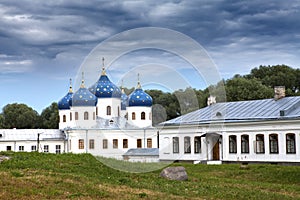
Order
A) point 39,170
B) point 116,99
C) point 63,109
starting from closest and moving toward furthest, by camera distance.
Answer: point 39,170 < point 116,99 < point 63,109

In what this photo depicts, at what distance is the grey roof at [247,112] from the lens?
37566mm

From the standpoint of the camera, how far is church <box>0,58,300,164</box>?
1478 inches

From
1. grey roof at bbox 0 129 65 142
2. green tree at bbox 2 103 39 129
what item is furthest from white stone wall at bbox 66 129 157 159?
green tree at bbox 2 103 39 129

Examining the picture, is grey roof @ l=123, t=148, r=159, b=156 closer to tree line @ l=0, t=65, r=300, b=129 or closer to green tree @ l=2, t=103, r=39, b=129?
tree line @ l=0, t=65, r=300, b=129

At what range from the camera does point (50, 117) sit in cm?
9331

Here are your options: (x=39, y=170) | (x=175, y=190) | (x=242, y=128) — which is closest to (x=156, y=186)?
(x=175, y=190)

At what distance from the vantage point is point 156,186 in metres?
18.3

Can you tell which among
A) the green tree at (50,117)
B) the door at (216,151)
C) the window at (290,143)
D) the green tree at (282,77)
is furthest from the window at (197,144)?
the green tree at (50,117)

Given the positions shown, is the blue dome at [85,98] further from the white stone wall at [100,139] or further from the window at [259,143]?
the window at [259,143]

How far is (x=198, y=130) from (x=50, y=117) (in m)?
55.5

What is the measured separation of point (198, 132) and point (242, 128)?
4.18 meters

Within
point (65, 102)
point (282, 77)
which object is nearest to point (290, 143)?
point (65, 102)

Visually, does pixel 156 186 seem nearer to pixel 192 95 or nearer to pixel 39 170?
pixel 39 170

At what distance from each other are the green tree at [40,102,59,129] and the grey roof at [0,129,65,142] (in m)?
19.1
